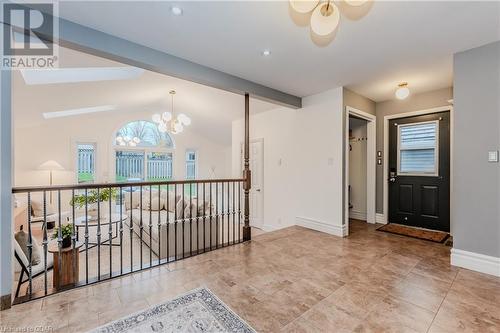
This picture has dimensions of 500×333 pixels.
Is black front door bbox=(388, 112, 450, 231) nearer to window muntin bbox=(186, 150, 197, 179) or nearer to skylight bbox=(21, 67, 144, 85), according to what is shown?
skylight bbox=(21, 67, 144, 85)

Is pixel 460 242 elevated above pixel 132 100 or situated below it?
below

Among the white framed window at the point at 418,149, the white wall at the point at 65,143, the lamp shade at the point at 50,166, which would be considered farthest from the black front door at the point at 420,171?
the lamp shade at the point at 50,166

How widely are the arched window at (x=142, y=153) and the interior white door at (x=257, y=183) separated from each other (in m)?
3.60

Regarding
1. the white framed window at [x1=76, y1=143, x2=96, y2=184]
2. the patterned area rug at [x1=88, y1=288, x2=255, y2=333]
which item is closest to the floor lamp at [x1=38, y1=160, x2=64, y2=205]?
the white framed window at [x1=76, y1=143, x2=96, y2=184]

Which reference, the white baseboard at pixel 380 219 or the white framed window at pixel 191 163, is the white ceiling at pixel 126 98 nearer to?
the white framed window at pixel 191 163

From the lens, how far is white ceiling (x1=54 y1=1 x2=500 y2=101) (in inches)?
74.8

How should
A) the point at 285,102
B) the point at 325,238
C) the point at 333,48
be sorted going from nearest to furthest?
the point at 333,48 < the point at 325,238 < the point at 285,102

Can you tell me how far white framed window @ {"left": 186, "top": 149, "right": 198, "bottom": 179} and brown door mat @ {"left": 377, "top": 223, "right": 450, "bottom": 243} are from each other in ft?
21.0

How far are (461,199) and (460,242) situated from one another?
51cm

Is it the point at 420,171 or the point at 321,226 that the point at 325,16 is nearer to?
the point at 321,226

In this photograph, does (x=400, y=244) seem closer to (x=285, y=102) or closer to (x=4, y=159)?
(x=285, y=102)

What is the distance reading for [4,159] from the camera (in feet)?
5.89

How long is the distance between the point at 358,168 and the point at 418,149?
1.16 m

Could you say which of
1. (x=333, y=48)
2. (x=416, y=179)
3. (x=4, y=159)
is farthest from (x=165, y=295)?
(x=416, y=179)
